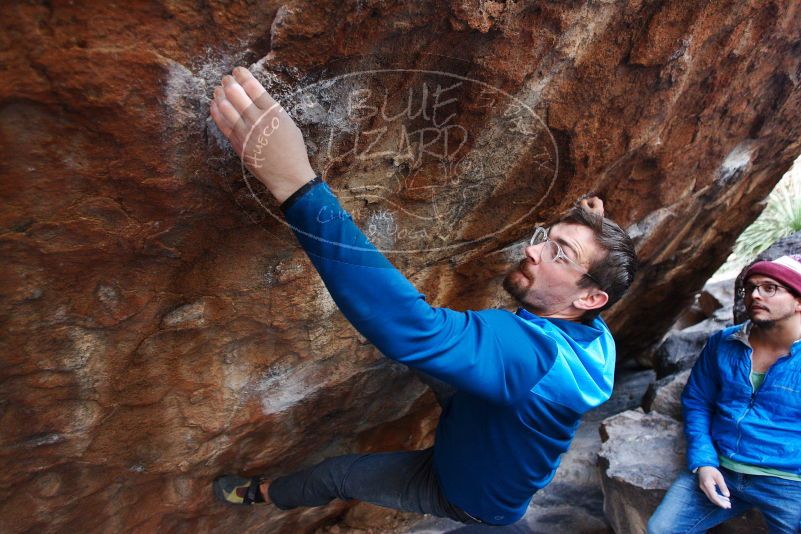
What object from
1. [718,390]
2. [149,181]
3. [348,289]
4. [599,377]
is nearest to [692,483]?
[718,390]

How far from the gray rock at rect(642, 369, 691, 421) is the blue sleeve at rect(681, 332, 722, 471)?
31.0 inches

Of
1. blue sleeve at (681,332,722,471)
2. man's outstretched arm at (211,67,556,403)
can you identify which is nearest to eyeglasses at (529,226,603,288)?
man's outstretched arm at (211,67,556,403)

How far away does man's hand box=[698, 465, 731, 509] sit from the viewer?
238 cm

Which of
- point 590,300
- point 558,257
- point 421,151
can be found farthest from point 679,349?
point 421,151

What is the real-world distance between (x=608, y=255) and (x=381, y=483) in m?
1.30

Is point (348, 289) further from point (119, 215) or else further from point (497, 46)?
point (497, 46)

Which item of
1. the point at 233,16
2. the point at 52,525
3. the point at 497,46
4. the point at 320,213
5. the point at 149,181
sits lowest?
the point at 52,525

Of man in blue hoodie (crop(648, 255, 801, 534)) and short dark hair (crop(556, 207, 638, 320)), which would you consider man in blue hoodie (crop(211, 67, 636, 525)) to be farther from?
man in blue hoodie (crop(648, 255, 801, 534))

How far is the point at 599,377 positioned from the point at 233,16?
1.43 meters

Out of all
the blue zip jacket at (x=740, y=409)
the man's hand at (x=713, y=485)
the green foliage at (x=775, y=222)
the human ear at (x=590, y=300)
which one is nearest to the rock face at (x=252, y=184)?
the human ear at (x=590, y=300)

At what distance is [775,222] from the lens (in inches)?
344

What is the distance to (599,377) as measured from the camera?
1723 mm

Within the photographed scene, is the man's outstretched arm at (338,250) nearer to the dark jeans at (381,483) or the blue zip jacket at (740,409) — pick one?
the dark jeans at (381,483)

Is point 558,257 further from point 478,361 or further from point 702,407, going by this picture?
point 702,407
